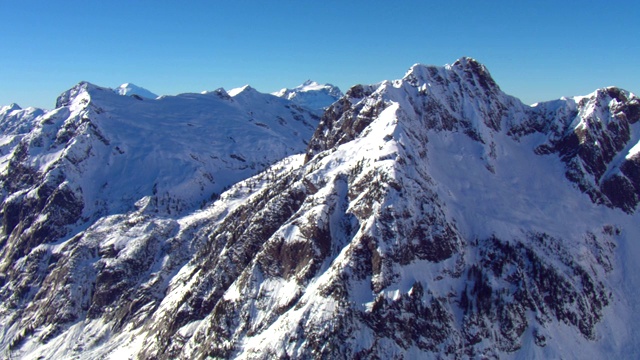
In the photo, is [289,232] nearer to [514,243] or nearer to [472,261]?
[472,261]

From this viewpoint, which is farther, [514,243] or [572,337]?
[514,243]

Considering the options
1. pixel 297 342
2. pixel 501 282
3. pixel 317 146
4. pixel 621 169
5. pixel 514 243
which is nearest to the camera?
pixel 297 342

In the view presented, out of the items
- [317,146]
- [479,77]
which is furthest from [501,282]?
[479,77]

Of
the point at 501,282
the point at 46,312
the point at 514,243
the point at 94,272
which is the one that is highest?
the point at 514,243

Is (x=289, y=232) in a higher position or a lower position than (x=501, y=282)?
higher

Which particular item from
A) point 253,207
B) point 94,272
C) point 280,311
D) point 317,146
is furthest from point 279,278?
point 94,272

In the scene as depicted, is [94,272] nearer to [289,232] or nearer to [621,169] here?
[289,232]

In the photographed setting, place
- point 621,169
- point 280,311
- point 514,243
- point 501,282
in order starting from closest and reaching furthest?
point 280,311 < point 501,282 < point 514,243 < point 621,169
